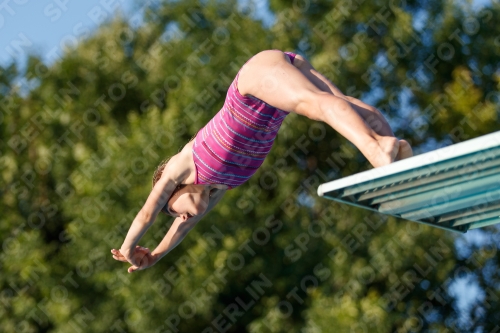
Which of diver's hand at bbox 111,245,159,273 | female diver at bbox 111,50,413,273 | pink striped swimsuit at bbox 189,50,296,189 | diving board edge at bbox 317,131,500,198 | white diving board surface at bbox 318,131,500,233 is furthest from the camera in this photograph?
diver's hand at bbox 111,245,159,273

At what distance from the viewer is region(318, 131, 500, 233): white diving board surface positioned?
3.24m

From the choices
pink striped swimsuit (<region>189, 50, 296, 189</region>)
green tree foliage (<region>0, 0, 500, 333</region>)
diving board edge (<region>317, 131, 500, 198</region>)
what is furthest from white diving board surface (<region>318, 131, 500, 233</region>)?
green tree foliage (<region>0, 0, 500, 333</region>)

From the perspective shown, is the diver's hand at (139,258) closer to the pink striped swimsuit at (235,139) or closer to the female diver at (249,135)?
the female diver at (249,135)

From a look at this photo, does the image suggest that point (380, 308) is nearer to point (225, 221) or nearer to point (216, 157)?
point (225, 221)

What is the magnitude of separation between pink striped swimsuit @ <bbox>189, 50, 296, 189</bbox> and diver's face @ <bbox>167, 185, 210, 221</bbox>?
14cm

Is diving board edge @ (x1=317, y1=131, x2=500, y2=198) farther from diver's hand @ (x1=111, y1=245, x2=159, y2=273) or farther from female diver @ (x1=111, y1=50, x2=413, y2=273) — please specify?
diver's hand @ (x1=111, y1=245, x2=159, y2=273)

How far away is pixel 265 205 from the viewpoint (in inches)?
472

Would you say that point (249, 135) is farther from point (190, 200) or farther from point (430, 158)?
point (430, 158)

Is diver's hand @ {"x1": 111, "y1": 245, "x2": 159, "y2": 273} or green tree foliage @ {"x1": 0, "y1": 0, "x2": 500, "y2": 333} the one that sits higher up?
diver's hand @ {"x1": 111, "y1": 245, "x2": 159, "y2": 273}

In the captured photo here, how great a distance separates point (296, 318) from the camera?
1172 centimetres

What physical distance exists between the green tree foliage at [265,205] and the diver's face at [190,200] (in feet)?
19.2

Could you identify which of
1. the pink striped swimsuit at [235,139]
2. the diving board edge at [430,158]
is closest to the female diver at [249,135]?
the pink striped swimsuit at [235,139]

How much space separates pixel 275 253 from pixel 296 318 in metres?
0.90

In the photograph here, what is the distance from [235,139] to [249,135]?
0.07 m
